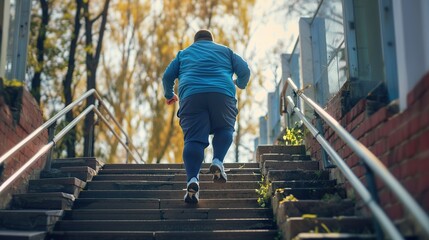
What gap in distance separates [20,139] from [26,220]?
46.3 inches

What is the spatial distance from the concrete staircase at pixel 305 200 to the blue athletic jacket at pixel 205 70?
919 mm

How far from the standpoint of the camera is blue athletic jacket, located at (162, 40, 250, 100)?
5.47 m

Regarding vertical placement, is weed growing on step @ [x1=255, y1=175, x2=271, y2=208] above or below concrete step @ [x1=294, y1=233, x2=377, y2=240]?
above

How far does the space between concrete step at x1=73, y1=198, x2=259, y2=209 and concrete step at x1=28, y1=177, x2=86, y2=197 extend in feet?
0.61

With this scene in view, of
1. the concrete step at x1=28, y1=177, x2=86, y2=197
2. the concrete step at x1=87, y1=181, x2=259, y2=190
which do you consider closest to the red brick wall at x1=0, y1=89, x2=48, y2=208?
the concrete step at x1=28, y1=177, x2=86, y2=197

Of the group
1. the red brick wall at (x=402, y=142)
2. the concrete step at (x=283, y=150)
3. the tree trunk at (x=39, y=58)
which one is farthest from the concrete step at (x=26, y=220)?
the tree trunk at (x=39, y=58)

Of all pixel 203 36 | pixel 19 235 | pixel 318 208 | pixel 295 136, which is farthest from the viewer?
pixel 295 136

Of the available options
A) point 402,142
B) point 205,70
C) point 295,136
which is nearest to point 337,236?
point 402,142

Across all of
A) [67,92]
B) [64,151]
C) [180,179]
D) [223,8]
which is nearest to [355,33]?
[180,179]

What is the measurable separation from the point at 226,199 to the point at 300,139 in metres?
1.89

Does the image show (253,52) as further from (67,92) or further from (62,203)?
(62,203)

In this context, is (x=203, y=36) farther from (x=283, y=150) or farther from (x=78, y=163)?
(x=78, y=163)

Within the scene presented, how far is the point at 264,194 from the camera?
5.65m

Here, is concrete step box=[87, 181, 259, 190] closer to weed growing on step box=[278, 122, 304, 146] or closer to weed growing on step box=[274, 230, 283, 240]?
weed growing on step box=[278, 122, 304, 146]
